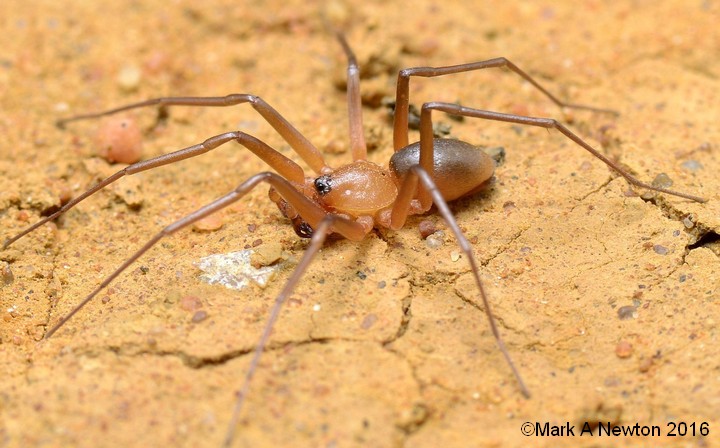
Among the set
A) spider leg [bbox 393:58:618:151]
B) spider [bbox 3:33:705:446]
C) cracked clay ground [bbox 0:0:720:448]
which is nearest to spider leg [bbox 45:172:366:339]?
spider [bbox 3:33:705:446]

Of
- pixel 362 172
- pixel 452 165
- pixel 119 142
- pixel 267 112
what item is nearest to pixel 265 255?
pixel 362 172

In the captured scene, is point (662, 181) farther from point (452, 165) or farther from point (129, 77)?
point (129, 77)

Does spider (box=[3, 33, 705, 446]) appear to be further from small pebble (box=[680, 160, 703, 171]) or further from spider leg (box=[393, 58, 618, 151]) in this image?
small pebble (box=[680, 160, 703, 171])

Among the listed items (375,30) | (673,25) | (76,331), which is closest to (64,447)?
(76,331)

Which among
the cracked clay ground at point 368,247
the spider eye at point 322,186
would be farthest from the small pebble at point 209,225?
the spider eye at point 322,186

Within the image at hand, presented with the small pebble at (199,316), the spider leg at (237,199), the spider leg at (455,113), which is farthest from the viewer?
the spider leg at (455,113)

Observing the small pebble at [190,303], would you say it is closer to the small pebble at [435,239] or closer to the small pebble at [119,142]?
the small pebble at [435,239]
